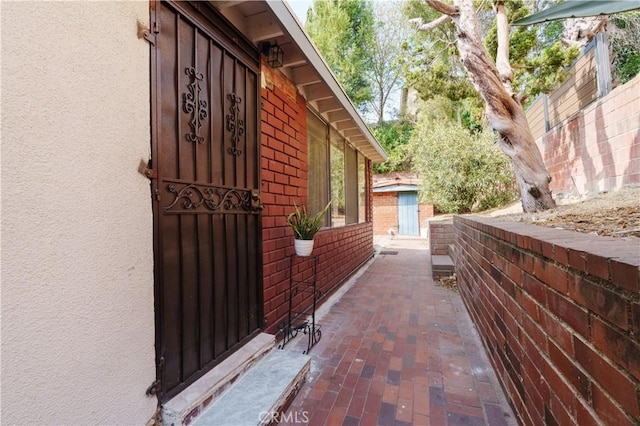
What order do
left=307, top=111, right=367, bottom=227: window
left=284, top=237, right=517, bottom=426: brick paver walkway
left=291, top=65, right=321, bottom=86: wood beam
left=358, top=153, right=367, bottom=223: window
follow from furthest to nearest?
left=358, top=153, right=367, bottom=223: window → left=307, top=111, right=367, bottom=227: window → left=291, top=65, right=321, bottom=86: wood beam → left=284, top=237, right=517, bottom=426: brick paver walkway

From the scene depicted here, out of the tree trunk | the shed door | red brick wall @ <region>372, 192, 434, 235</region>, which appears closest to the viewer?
the tree trunk

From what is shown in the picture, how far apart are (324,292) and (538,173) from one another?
11.0 ft

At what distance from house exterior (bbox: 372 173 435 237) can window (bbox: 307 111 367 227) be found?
6844 millimetres

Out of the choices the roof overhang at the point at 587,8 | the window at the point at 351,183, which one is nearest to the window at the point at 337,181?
the window at the point at 351,183

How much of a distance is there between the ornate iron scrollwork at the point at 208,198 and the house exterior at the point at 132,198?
11 mm

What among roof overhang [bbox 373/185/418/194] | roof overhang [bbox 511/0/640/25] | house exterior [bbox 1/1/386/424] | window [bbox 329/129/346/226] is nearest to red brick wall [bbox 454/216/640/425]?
house exterior [bbox 1/1/386/424]

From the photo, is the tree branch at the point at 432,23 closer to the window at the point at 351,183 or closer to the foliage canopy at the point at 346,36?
the window at the point at 351,183

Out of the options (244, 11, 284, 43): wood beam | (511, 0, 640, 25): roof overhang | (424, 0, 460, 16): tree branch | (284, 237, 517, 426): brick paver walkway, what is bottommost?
(284, 237, 517, 426): brick paver walkway

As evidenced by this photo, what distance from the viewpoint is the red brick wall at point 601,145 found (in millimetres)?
3365

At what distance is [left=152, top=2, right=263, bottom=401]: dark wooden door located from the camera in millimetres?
1560

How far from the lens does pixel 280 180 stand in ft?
9.04

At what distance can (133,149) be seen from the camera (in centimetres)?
139

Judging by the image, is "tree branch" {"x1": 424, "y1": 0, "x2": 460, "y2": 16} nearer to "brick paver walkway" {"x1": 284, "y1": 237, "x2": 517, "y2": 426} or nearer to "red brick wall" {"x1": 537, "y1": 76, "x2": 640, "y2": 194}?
"red brick wall" {"x1": 537, "y1": 76, "x2": 640, "y2": 194}

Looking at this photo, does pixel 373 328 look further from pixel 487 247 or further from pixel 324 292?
pixel 487 247
